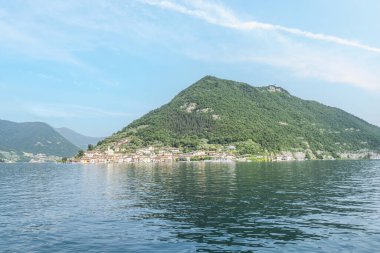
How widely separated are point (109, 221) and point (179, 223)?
8.33 m

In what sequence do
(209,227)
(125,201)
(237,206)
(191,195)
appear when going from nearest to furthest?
1. (209,227)
2. (237,206)
3. (125,201)
4. (191,195)

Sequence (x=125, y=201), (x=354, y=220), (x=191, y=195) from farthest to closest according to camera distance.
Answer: (x=191, y=195) < (x=125, y=201) < (x=354, y=220)

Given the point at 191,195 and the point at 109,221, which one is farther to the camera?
the point at 191,195

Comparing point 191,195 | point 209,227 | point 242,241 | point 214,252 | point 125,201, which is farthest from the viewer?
point 191,195

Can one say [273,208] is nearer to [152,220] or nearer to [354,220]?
[354,220]

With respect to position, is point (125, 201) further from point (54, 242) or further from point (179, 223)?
point (54, 242)

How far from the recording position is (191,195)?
212 ft

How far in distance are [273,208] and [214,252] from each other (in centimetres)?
2295

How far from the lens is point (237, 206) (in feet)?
169

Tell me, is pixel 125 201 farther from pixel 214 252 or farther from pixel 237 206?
pixel 214 252

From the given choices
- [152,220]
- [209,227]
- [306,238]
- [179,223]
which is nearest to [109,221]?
[152,220]

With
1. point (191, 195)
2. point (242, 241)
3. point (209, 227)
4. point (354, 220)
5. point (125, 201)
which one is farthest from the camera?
point (191, 195)

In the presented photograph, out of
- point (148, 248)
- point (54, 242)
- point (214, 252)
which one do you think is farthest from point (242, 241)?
point (54, 242)

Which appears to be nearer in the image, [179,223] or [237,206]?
[179,223]
